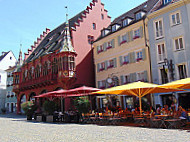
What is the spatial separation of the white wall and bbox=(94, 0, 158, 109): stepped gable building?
30843 mm

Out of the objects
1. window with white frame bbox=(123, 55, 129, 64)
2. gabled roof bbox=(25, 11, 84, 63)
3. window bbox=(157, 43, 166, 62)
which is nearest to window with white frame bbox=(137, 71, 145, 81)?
window with white frame bbox=(123, 55, 129, 64)

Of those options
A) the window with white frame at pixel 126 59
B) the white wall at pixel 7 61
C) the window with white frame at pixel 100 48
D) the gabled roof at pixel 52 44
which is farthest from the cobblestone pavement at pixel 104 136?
the white wall at pixel 7 61

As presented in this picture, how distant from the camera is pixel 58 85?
97.5 ft

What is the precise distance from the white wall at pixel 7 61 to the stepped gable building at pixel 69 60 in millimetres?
17141

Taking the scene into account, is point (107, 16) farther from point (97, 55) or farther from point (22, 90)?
point (22, 90)

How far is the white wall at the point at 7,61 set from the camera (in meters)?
52.2

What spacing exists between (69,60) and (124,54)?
7.44 meters

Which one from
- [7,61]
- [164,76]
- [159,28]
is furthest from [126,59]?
[7,61]

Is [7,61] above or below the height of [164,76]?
above

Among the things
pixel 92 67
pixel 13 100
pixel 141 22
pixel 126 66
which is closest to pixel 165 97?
pixel 126 66

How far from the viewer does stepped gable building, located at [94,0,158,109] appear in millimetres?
24234

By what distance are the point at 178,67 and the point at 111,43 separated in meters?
10.1

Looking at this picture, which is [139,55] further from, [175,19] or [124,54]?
[175,19]

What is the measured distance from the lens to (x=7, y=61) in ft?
175
